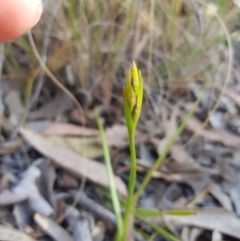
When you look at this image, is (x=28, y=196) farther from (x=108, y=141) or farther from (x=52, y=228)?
(x=108, y=141)

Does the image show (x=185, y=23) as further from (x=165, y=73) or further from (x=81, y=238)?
(x=81, y=238)

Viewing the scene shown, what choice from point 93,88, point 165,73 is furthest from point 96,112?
point 165,73

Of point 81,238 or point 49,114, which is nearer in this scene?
point 81,238

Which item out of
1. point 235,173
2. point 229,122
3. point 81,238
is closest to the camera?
point 81,238

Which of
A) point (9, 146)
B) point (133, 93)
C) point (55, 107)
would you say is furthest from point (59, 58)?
point (133, 93)

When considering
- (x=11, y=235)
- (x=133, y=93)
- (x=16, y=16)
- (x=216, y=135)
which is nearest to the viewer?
(x=133, y=93)

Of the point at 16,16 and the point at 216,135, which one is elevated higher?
the point at 16,16

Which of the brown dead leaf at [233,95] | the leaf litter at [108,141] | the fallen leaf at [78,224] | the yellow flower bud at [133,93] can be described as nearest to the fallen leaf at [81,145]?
→ the leaf litter at [108,141]
